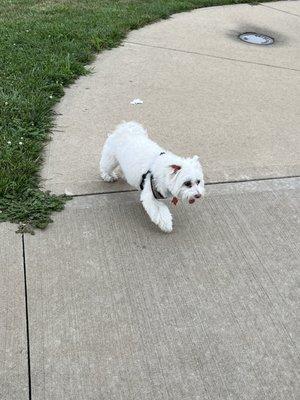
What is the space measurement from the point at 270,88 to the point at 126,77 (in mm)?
1852

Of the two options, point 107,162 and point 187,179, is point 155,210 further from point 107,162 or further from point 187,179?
point 107,162

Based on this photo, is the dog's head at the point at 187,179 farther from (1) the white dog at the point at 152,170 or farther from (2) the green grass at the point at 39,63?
(2) the green grass at the point at 39,63

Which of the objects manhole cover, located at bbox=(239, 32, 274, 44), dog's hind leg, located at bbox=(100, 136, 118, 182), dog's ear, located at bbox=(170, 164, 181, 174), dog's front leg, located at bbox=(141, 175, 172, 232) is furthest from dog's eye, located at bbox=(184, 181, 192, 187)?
manhole cover, located at bbox=(239, 32, 274, 44)

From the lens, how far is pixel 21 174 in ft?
14.5

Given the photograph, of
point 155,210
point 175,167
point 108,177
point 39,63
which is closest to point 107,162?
point 108,177

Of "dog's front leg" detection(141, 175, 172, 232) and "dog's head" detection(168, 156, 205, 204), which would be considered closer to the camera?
"dog's head" detection(168, 156, 205, 204)

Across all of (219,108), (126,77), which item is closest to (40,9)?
(126,77)

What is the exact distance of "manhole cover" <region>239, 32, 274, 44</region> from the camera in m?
8.01

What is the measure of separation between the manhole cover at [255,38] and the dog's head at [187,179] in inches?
198

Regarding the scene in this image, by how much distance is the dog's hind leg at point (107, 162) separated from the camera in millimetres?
4387

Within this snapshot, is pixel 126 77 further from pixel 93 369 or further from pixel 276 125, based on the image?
pixel 93 369

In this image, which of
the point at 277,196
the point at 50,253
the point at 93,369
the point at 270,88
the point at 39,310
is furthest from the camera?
the point at 270,88

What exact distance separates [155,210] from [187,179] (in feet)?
1.58

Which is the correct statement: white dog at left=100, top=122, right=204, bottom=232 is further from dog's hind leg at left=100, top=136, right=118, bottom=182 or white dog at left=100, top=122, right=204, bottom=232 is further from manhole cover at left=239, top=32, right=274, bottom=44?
manhole cover at left=239, top=32, right=274, bottom=44
